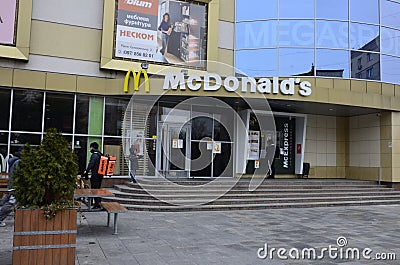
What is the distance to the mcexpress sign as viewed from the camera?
47.5 ft

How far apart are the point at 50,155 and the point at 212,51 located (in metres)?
12.9

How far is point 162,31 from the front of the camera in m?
16.7

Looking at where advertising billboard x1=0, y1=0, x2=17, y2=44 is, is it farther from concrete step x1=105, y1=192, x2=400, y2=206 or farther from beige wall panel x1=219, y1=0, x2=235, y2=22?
beige wall panel x1=219, y1=0, x2=235, y2=22

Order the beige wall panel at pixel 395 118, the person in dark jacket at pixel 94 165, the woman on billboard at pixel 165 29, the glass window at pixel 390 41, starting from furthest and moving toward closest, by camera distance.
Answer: the glass window at pixel 390 41 < the beige wall panel at pixel 395 118 < the woman on billboard at pixel 165 29 < the person in dark jacket at pixel 94 165

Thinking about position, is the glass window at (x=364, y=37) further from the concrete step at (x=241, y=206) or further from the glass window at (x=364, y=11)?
the concrete step at (x=241, y=206)

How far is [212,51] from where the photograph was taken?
682 inches

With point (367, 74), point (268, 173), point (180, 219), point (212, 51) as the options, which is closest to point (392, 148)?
point (367, 74)

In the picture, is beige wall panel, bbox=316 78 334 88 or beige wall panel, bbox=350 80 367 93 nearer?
beige wall panel, bbox=316 78 334 88

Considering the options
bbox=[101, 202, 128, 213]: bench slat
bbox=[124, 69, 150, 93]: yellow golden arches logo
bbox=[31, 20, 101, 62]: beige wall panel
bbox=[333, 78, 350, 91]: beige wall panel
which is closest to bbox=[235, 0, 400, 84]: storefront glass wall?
bbox=[333, 78, 350, 91]: beige wall panel

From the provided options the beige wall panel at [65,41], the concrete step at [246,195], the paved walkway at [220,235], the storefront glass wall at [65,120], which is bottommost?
the paved walkway at [220,235]

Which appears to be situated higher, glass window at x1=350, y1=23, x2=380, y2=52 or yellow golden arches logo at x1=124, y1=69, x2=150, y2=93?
glass window at x1=350, y1=23, x2=380, y2=52

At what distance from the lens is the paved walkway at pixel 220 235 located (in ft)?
20.2

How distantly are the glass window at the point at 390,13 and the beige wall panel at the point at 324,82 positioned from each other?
165 inches

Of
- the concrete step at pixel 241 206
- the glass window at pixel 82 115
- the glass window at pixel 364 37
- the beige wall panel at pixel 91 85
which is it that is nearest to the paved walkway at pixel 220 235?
the concrete step at pixel 241 206
